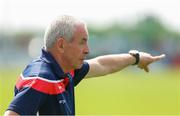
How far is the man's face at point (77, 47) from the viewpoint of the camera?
6.44 metres

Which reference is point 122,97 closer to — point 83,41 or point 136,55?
point 136,55

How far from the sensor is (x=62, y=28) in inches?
252

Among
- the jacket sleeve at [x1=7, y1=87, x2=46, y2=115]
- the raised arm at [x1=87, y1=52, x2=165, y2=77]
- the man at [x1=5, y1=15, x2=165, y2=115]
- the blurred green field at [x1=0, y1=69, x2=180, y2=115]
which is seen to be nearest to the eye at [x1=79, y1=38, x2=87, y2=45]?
the man at [x1=5, y1=15, x2=165, y2=115]

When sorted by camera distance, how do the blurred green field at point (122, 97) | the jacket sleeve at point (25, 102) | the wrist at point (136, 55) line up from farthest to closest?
the blurred green field at point (122, 97)
the wrist at point (136, 55)
the jacket sleeve at point (25, 102)

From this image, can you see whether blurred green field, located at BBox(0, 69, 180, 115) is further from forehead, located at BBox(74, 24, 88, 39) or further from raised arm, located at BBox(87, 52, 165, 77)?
forehead, located at BBox(74, 24, 88, 39)

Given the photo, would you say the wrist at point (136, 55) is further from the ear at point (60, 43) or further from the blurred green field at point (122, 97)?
the blurred green field at point (122, 97)

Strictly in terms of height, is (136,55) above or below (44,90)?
below

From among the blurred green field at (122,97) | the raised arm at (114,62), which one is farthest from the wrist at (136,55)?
the blurred green field at (122,97)

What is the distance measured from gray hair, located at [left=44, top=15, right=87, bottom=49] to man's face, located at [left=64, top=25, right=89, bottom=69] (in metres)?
0.05

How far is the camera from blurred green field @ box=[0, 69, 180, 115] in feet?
76.7

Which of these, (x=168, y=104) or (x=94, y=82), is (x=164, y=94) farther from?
(x=94, y=82)

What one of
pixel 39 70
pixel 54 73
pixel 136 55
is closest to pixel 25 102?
pixel 39 70

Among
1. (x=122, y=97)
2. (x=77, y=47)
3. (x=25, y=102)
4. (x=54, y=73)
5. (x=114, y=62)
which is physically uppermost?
(x=77, y=47)

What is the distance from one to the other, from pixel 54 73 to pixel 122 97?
25.2m
